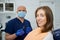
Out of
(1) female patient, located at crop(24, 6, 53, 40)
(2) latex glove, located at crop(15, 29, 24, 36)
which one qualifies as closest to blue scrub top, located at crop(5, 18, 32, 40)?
(2) latex glove, located at crop(15, 29, 24, 36)

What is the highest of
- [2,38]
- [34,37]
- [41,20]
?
[41,20]

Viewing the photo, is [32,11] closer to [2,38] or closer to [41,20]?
[2,38]

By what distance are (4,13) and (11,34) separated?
1414 millimetres

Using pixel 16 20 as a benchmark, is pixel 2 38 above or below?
below

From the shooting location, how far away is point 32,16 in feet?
12.5

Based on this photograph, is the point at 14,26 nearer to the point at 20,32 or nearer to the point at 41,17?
the point at 20,32

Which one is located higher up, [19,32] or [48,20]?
[48,20]

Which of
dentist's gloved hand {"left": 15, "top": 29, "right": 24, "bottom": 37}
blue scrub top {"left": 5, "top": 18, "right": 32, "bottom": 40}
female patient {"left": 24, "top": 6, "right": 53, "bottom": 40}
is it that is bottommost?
dentist's gloved hand {"left": 15, "top": 29, "right": 24, "bottom": 37}

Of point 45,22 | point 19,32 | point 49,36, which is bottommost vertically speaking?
point 19,32

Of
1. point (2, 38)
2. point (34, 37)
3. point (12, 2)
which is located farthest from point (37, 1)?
point (34, 37)

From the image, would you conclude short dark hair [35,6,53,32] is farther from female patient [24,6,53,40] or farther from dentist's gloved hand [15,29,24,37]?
dentist's gloved hand [15,29,24,37]

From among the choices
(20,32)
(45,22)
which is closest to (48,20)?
(45,22)

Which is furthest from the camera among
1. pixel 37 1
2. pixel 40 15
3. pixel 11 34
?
pixel 37 1

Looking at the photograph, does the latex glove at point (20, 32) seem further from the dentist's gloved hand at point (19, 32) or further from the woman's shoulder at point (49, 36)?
the woman's shoulder at point (49, 36)
